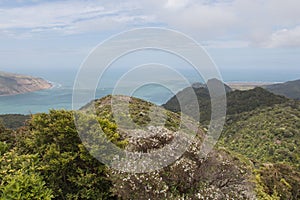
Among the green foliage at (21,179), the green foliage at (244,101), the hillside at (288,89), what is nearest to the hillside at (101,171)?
the green foliage at (21,179)

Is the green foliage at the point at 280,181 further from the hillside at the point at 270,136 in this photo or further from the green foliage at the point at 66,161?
the green foliage at the point at 66,161

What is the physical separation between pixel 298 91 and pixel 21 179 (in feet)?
288

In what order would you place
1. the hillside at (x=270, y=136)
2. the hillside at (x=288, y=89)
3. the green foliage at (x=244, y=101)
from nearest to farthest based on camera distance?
1. the hillside at (x=270, y=136)
2. the green foliage at (x=244, y=101)
3. the hillside at (x=288, y=89)

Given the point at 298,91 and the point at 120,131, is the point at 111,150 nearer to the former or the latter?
the point at 120,131

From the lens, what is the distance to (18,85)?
10669cm

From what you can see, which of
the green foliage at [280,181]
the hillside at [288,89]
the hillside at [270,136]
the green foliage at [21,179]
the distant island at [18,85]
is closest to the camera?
the green foliage at [21,179]

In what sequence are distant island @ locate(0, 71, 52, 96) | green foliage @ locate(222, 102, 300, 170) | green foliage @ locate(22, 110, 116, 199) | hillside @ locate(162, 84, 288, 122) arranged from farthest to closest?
distant island @ locate(0, 71, 52, 96), hillside @ locate(162, 84, 288, 122), green foliage @ locate(222, 102, 300, 170), green foliage @ locate(22, 110, 116, 199)

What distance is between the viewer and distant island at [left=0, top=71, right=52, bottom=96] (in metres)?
101

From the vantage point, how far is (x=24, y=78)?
114312 mm

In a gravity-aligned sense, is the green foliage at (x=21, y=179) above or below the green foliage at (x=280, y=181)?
above

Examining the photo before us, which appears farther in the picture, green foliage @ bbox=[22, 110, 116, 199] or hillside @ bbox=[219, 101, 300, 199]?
hillside @ bbox=[219, 101, 300, 199]

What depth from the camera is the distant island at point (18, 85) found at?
330 ft

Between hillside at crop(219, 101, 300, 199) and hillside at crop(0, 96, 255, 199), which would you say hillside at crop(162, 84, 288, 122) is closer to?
hillside at crop(219, 101, 300, 199)

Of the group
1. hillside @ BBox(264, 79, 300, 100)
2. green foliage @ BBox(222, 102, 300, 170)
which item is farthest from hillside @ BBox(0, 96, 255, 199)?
hillside @ BBox(264, 79, 300, 100)
